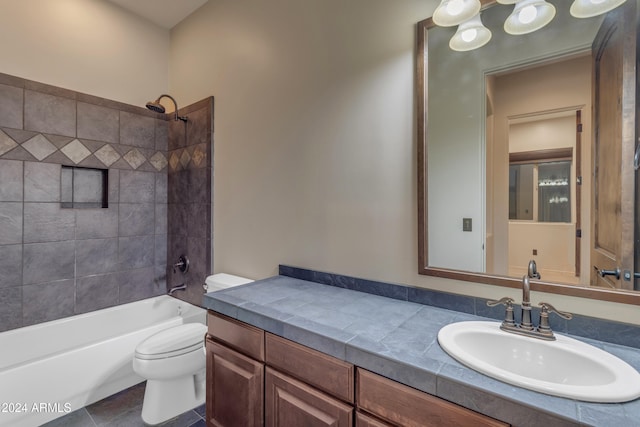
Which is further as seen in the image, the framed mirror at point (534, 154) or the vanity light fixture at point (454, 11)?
the vanity light fixture at point (454, 11)

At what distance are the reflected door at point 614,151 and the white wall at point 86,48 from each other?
3194 millimetres

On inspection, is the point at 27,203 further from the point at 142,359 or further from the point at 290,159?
the point at 290,159

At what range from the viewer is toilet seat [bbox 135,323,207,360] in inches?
69.7

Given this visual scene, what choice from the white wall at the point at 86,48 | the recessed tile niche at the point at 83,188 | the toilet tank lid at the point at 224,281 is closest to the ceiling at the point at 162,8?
the white wall at the point at 86,48

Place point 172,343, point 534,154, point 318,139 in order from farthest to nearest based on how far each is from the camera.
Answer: point 172,343
point 318,139
point 534,154

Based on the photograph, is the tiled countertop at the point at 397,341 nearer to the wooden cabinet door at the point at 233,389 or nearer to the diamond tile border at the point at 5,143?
the wooden cabinet door at the point at 233,389

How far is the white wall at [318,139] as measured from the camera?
1.43 meters

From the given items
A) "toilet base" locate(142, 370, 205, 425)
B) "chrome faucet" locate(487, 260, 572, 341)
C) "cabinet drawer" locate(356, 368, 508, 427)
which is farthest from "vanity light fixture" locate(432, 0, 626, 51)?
"toilet base" locate(142, 370, 205, 425)

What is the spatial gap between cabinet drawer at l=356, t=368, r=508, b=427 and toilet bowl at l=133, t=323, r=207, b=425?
4.52ft

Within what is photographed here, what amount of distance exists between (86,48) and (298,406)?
307 centimetres

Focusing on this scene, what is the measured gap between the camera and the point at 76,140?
2.32m

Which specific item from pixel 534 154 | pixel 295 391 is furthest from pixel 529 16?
pixel 295 391

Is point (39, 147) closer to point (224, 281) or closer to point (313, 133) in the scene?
point (224, 281)

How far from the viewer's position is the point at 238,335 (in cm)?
130
